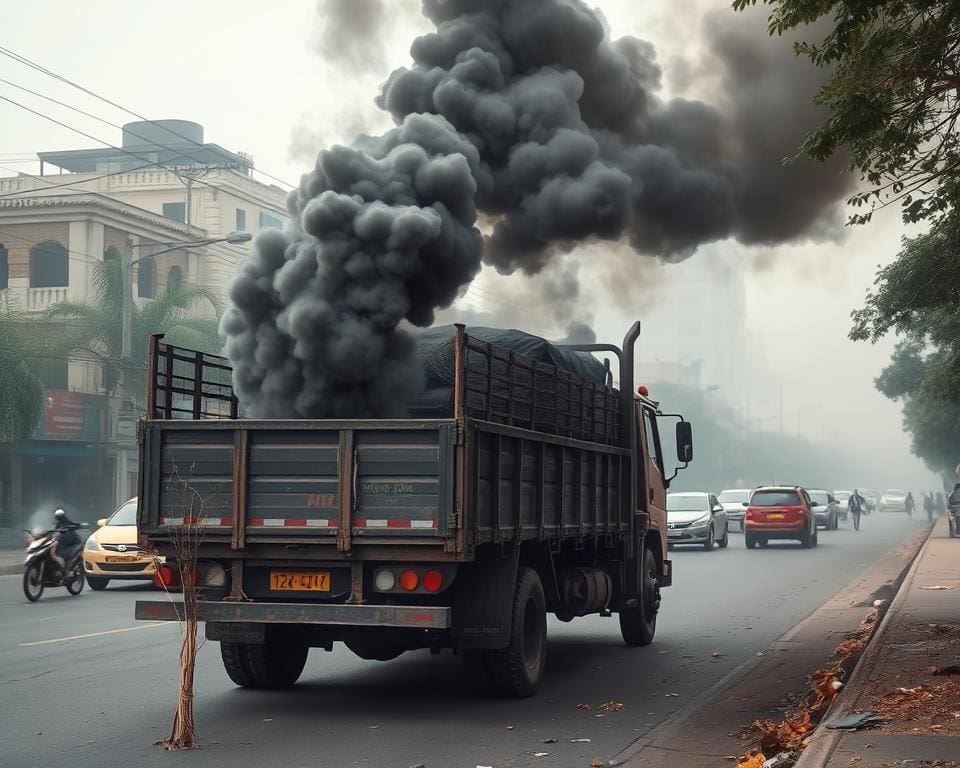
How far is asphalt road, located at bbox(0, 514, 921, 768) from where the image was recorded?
7.25 meters

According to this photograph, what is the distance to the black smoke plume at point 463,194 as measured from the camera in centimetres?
931

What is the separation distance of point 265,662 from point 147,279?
38511mm

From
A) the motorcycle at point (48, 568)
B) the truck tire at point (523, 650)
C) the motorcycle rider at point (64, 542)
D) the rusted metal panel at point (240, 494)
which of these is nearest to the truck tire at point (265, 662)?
the rusted metal panel at point (240, 494)

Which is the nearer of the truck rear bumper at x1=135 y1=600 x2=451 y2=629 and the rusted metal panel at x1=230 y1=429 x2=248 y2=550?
the truck rear bumper at x1=135 y1=600 x2=451 y2=629

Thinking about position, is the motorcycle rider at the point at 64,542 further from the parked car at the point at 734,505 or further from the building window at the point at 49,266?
the parked car at the point at 734,505

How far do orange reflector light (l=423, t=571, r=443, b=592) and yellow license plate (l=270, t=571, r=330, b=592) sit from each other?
659 mm

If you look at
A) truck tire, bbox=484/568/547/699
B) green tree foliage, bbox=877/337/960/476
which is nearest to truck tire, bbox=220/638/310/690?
truck tire, bbox=484/568/547/699

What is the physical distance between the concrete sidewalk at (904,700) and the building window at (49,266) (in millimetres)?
34810

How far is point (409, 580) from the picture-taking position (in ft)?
26.2

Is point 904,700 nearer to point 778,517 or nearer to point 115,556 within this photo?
point 115,556

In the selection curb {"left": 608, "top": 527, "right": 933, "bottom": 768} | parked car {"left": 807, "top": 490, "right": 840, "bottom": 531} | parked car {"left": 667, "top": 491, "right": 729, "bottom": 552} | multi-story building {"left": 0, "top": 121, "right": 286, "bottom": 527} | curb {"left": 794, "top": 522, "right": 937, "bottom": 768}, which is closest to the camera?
curb {"left": 794, "top": 522, "right": 937, "bottom": 768}

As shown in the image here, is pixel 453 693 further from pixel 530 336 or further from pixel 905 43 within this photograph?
pixel 905 43

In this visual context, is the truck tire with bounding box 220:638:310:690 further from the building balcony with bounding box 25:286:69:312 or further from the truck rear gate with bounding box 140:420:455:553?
the building balcony with bounding box 25:286:69:312

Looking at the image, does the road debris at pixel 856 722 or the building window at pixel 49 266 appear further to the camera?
the building window at pixel 49 266
